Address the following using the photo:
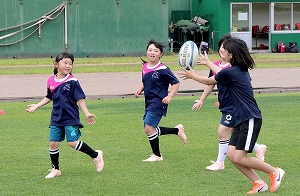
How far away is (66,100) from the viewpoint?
10023 mm

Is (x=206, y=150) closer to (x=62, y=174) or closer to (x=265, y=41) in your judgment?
(x=62, y=174)

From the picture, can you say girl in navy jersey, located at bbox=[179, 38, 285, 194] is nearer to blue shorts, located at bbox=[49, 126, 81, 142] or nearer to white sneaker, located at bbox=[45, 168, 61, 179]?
blue shorts, located at bbox=[49, 126, 81, 142]

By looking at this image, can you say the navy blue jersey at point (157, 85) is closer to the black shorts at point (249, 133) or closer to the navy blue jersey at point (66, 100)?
the navy blue jersey at point (66, 100)

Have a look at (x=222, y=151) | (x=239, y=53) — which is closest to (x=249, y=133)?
(x=239, y=53)

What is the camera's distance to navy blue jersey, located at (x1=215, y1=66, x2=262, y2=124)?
870 centimetres

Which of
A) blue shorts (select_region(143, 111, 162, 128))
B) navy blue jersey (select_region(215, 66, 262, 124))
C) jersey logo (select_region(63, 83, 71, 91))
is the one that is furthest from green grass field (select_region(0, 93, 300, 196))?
jersey logo (select_region(63, 83, 71, 91))

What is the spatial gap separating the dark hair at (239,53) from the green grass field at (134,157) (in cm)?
139

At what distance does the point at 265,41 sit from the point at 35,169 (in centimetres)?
3354

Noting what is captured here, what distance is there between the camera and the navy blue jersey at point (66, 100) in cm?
998

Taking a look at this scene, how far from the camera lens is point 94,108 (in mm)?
18594

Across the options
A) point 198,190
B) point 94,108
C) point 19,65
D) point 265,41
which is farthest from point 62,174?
point 265,41

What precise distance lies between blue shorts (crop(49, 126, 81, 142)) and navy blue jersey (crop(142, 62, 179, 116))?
62.3 inches

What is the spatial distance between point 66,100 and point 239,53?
2446 mm

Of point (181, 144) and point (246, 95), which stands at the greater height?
point (246, 95)
